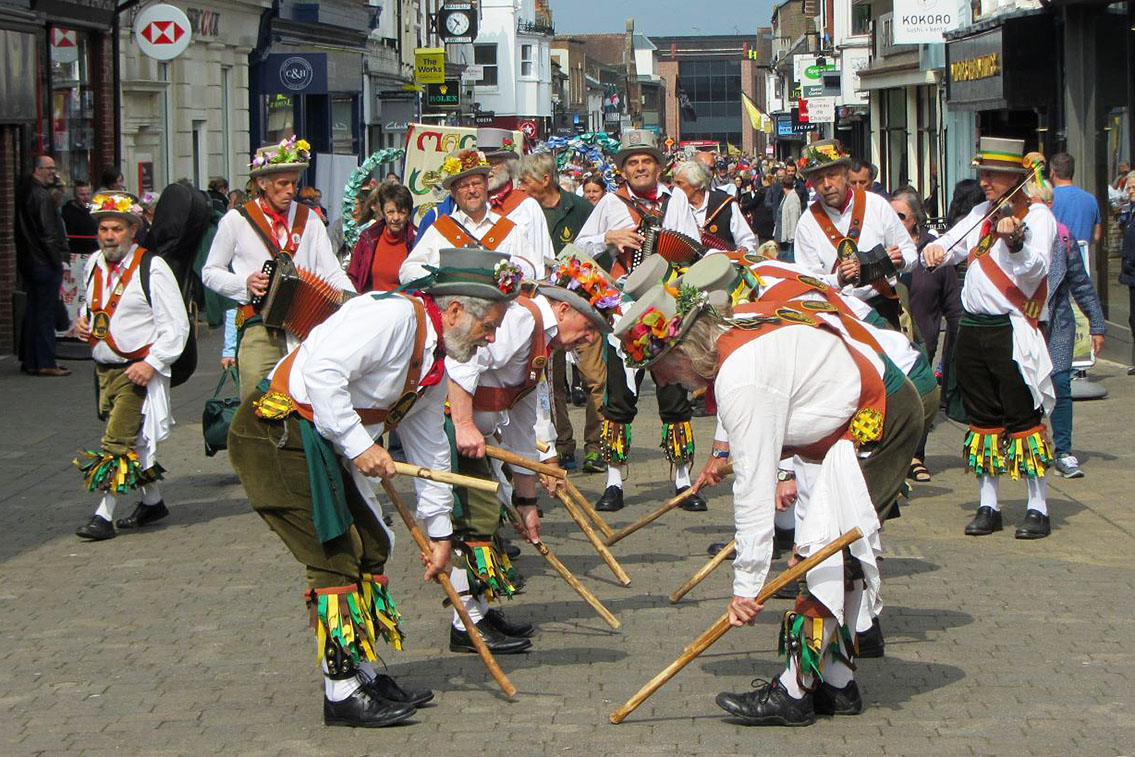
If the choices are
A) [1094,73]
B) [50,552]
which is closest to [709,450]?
[50,552]

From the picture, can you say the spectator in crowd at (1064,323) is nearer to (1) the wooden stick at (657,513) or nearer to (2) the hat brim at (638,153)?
(2) the hat brim at (638,153)

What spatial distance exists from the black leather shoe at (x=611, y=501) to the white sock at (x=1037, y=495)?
241 cm

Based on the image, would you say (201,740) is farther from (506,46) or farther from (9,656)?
(506,46)

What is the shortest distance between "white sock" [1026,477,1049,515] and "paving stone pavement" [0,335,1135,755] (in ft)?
0.67

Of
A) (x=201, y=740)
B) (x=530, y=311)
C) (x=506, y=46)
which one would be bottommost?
(x=201, y=740)

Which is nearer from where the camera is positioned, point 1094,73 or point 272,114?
point 1094,73

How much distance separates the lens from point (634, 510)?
10078 mm

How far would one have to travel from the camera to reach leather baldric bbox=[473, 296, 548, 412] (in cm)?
723

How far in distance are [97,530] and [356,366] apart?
14.3 feet

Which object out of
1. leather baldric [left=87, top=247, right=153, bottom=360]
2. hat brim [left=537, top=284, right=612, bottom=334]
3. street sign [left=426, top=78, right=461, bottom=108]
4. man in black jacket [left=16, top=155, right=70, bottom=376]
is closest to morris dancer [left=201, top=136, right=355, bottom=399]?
leather baldric [left=87, top=247, right=153, bottom=360]

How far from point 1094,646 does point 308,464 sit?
3.32m

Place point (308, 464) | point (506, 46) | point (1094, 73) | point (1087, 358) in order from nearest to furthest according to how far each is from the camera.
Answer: point (308, 464) → point (1087, 358) → point (1094, 73) → point (506, 46)

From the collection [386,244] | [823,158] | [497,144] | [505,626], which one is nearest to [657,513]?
[505,626]

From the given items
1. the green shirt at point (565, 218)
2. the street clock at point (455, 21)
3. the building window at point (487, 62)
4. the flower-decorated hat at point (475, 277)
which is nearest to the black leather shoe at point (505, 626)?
the flower-decorated hat at point (475, 277)
